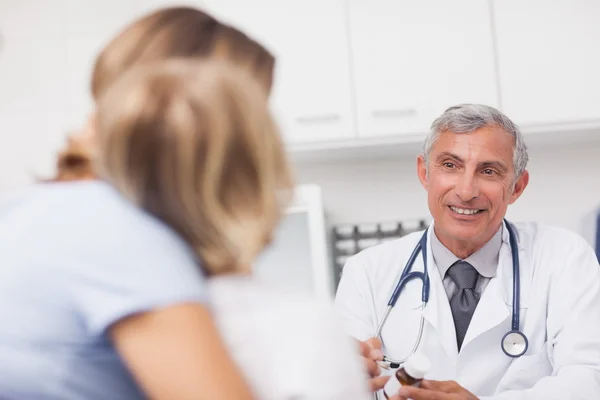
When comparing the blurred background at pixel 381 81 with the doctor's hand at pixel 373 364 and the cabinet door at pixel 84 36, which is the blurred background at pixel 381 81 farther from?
the doctor's hand at pixel 373 364

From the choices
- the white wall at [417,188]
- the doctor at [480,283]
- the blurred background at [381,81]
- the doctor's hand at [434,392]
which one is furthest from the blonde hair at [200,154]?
the white wall at [417,188]

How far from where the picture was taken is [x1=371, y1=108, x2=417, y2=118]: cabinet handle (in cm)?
239

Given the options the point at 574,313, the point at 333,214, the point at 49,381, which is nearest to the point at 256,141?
the point at 49,381

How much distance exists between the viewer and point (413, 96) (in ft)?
7.88

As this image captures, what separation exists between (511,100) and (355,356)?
2092 millimetres

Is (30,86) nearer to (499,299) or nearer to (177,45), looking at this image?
(499,299)

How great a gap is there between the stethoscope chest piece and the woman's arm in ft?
3.96

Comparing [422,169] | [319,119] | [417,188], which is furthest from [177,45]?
[417,188]

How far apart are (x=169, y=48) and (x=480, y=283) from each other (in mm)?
1289

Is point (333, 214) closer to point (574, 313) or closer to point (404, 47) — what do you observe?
point (404, 47)

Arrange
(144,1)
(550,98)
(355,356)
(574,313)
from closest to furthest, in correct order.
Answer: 1. (355,356)
2. (574,313)
3. (550,98)
4. (144,1)

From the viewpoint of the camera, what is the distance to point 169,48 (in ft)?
1.82

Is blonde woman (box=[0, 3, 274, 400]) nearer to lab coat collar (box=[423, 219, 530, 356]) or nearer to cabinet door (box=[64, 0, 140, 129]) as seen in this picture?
lab coat collar (box=[423, 219, 530, 356])

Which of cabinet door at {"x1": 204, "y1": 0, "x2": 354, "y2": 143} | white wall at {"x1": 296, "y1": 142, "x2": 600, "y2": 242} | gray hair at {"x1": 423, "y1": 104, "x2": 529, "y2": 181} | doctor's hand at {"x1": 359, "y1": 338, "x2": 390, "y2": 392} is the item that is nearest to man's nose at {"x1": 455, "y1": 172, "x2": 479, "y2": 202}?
gray hair at {"x1": 423, "y1": 104, "x2": 529, "y2": 181}
